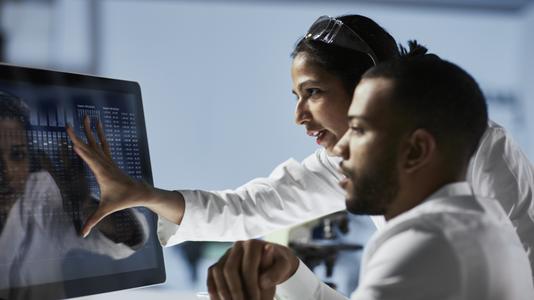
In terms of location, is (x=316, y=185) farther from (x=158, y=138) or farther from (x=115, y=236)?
(x=158, y=138)

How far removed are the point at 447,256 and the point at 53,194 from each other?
0.56 m

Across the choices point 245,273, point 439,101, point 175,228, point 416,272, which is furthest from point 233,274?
point 175,228

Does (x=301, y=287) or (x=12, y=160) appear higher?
(x=12, y=160)

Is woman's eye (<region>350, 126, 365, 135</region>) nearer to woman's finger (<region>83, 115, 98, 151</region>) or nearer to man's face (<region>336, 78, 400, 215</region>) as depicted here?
man's face (<region>336, 78, 400, 215</region>)

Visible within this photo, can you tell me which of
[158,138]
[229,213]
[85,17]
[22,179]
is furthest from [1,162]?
[158,138]

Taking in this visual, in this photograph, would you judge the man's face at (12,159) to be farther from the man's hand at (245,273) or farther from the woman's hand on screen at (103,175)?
the man's hand at (245,273)

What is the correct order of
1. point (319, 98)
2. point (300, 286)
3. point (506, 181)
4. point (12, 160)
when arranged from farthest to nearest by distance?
point (319, 98)
point (506, 181)
point (300, 286)
point (12, 160)

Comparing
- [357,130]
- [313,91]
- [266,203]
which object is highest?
[313,91]

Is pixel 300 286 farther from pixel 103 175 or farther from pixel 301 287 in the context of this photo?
pixel 103 175

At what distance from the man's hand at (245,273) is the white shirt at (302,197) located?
402 mm

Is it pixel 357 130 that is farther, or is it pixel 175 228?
pixel 175 228

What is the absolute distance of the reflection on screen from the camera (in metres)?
0.95

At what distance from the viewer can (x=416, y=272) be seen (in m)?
0.73

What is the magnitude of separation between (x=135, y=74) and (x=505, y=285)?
4160 mm
